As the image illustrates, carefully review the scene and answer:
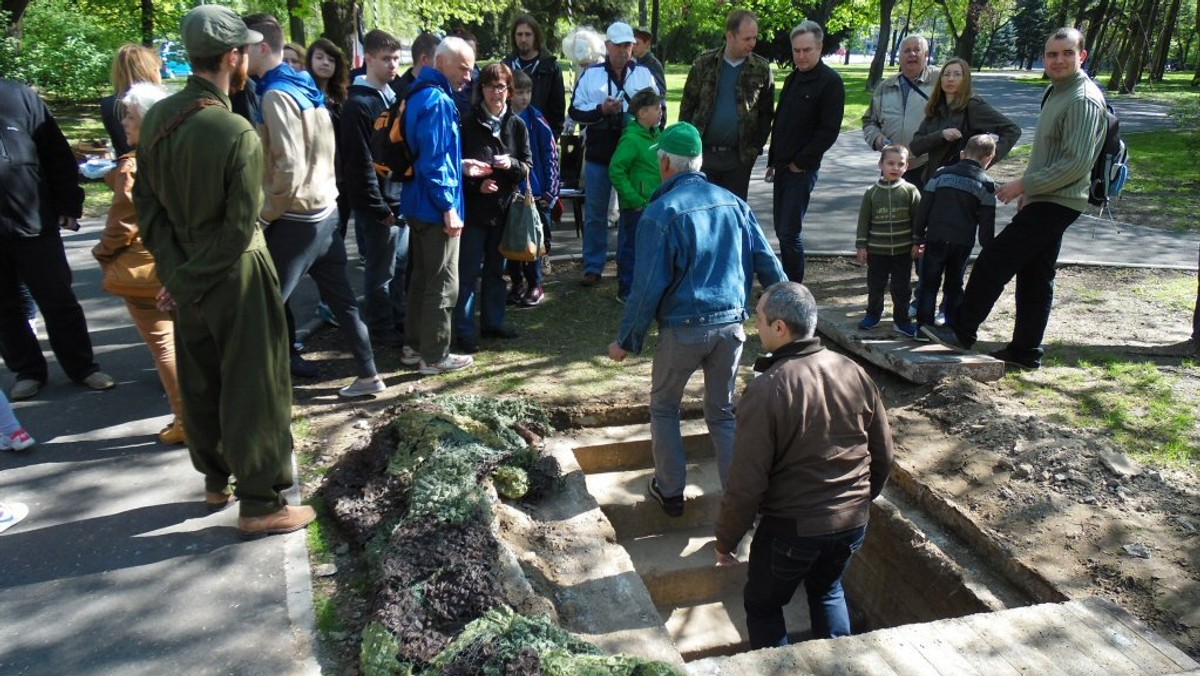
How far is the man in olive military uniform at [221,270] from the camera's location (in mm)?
3396

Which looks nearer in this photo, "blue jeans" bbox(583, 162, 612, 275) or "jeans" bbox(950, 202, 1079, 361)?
"jeans" bbox(950, 202, 1079, 361)

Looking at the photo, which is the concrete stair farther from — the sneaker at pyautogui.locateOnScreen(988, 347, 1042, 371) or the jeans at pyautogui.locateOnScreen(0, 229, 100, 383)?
the jeans at pyautogui.locateOnScreen(0, 229, 100, 383)

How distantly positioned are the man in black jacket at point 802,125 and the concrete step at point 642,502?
8.64ft

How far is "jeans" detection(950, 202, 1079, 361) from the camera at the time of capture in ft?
18.9

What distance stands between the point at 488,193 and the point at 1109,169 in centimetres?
432

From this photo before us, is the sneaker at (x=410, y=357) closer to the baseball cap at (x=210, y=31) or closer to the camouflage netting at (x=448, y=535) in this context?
the camouflage netting at (x=448, y=535)

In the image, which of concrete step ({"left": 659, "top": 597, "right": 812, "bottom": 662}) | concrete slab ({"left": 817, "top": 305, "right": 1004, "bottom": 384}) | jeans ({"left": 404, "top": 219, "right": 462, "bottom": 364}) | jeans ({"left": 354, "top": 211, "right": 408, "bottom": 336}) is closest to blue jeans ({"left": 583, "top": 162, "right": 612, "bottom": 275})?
jeans ({"left": 354, "top": 211, "right": 408, "bottom": 336})

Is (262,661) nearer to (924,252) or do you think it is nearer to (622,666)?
(622,666)

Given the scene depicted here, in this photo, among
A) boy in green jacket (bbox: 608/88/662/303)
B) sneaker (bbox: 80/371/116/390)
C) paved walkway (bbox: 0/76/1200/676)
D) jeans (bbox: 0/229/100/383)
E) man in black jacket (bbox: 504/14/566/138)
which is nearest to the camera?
paved walkway (bbox: 0/76/1200/676)

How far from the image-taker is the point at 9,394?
5.30 m

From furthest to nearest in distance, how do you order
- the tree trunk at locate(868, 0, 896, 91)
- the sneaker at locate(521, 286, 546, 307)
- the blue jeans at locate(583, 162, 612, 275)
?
1. the tree trunk at locate(868, 0, 896, 91)
2. the blue jeans at locate(583, 162, 612, 275)
3. the sneaker at locate(521, 286, 546, 307)

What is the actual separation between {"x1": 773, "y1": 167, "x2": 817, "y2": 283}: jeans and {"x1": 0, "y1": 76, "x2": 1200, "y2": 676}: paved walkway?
4.63 m

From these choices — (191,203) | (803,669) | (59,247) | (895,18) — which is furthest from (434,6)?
(895,18)

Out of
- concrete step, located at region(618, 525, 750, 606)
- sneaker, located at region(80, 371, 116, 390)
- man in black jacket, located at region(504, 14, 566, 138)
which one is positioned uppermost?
man in black jacket, located at region(504, 14, 566, 138)
